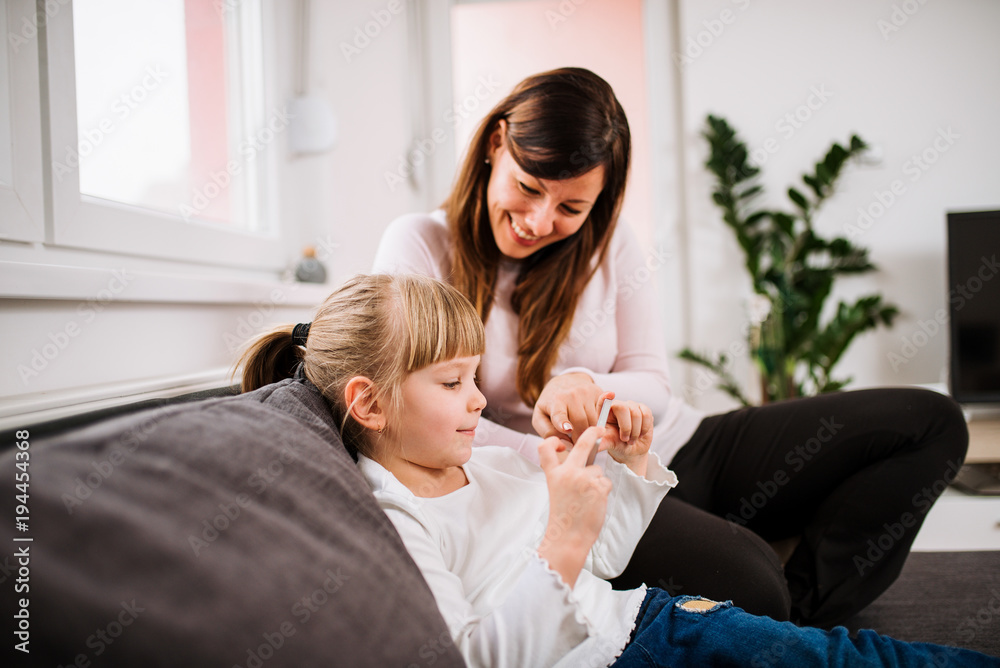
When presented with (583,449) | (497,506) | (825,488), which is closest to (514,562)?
(497,506)

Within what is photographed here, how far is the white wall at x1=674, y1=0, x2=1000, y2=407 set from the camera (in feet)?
9.00

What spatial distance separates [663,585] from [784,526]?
17.4 inches

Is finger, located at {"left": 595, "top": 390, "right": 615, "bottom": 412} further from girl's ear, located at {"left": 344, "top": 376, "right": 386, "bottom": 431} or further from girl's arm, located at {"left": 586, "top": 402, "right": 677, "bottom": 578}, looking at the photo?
girl's ear, located at {"left": 344, "top": 376, "right": 386, "bottom": 431}

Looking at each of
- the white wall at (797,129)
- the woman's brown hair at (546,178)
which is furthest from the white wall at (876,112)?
the woman's brown hair at (546,178)

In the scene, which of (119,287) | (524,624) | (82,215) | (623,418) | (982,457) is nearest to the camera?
(524,624)

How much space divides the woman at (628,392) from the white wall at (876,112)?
A: 1.79 m

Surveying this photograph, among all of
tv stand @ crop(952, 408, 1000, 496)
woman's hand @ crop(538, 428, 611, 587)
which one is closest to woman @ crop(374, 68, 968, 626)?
woman's hand @ crop(538, 428, 611, 587)

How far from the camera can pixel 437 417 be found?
818 millimetres

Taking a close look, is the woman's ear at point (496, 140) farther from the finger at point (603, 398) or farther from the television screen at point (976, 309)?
the television screen at point (976, 309)

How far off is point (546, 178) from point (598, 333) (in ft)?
1.22

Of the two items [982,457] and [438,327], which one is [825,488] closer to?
[438,327]

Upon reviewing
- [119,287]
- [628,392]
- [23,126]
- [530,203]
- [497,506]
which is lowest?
[497,506]

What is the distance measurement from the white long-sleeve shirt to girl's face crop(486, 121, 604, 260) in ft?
1.38

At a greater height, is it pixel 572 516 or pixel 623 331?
pixel 623 331
